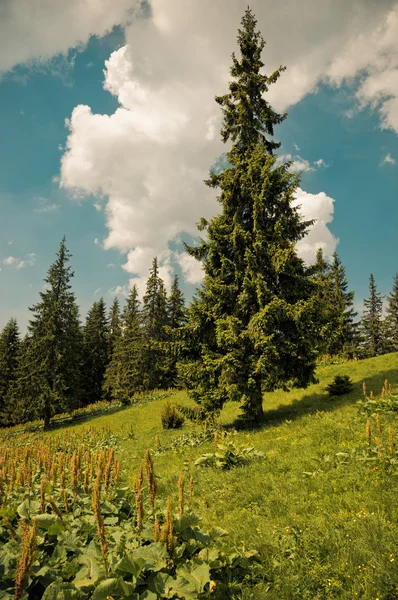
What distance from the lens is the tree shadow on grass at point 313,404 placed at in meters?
13.7

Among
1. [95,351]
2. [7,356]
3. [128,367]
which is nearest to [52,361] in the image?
[128,367]

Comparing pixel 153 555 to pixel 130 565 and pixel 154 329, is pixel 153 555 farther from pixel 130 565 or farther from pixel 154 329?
pixel 154 329

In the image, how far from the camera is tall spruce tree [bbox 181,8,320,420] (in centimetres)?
1276

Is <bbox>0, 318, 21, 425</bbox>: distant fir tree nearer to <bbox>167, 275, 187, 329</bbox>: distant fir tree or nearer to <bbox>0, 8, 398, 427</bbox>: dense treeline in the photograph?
<bbox>167, 275, 187, 329</bbox>: distant fir tree

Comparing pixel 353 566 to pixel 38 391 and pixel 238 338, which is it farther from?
A: pixel 38 391

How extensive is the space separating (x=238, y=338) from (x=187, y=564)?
935 centimetres

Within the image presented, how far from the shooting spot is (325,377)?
21.7 metres

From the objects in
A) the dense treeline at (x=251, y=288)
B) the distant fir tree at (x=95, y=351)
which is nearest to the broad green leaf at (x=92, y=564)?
the dense treeline at (x=251, y=288)

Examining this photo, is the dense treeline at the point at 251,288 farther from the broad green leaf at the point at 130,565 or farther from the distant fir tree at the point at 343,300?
the distant fir tree at the point at 343,300

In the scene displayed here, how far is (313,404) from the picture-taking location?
16125 mm

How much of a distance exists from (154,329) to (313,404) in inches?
1302

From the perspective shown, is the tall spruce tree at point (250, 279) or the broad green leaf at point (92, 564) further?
the tall spruce tree at point (250, 279)

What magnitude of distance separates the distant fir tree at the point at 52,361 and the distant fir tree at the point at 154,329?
475 inches

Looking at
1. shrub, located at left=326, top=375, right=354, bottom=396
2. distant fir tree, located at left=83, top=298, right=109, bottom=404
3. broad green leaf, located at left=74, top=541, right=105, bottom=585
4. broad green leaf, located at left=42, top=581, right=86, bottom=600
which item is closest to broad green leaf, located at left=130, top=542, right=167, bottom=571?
broad green leaf, located at left=74, top=541, right=105, bottom=585
